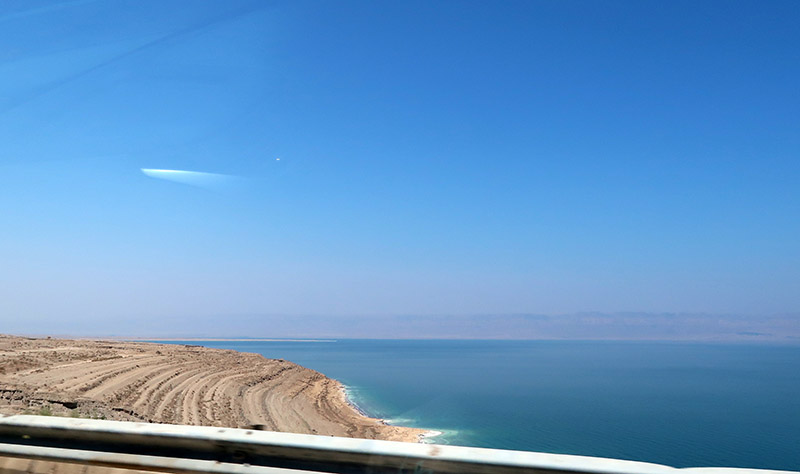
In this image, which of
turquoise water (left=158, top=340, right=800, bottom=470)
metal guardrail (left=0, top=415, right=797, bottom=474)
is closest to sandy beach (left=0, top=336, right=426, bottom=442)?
turquoise water (left=158, top=340, right=800, bottom=470)

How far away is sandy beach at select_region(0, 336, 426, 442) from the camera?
17109mm

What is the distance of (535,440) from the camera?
34781mm

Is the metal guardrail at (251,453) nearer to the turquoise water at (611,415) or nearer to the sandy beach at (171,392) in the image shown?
the sandy beach at (171,392)

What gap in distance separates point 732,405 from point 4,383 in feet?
200

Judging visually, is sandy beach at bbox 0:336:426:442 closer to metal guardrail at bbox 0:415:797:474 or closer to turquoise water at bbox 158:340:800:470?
turquoise water at bbox 158:340:800:470

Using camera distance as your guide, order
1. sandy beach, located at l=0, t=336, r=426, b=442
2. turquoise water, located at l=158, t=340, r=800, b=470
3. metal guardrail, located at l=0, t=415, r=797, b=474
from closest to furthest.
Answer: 1. metal guardrail, located at l=0, t=415, r=797, b=474
2. sandy beach, located at l=0, t=336, r=426, b=442
3. turquoise water, located at l=158, t=340, r=800, b=470

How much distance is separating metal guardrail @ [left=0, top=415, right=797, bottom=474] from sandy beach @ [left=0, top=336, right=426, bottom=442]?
34.0 ft

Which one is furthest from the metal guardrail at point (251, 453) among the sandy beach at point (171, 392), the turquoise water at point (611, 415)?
the turquoise water at point (611, 415)

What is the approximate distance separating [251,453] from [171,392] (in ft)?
80.5

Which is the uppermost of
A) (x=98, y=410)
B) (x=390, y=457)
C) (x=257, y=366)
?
(x=390, y=457)

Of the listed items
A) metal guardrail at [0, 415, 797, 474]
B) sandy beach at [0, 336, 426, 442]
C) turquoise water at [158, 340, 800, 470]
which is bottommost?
turquoise water at [158, 340, 800, 470]

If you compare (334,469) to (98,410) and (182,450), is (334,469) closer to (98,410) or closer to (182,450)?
(182,450)

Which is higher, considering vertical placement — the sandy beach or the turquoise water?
the sandy beach

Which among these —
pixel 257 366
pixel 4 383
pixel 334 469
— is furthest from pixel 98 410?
pixel 257 366
